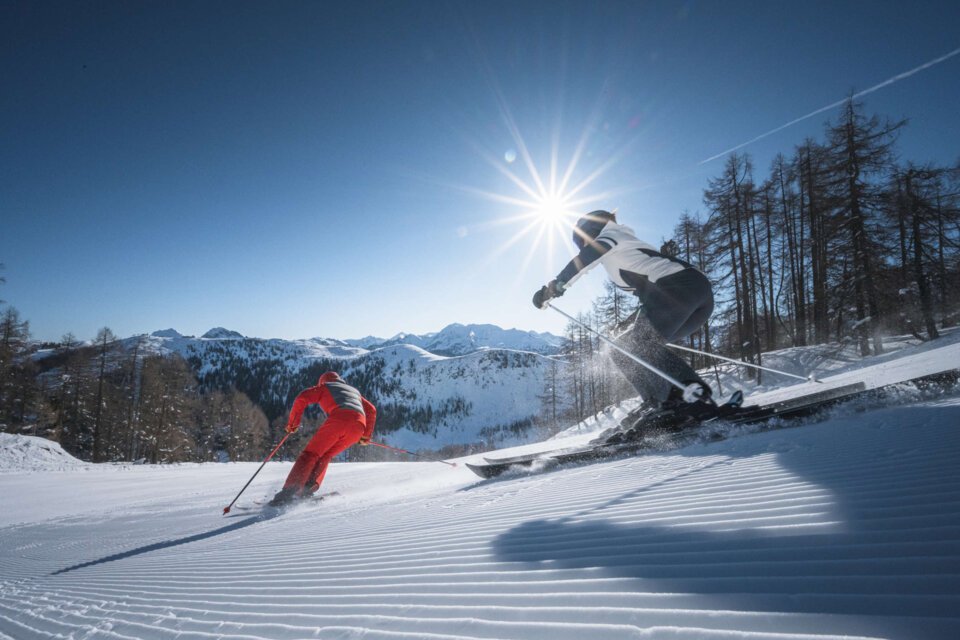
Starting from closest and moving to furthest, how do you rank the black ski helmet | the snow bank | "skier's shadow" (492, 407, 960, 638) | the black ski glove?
"skier's shadow" (492, 407, 960, 638) → the black ski helmet → the black ski glove → the snow bank

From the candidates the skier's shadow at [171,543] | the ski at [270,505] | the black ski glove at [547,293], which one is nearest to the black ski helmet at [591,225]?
the black ski glove at [547,293]

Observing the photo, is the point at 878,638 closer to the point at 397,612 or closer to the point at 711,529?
the point at 711,529

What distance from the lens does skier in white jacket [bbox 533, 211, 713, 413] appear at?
3.99 m

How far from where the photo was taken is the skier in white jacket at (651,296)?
399 cm

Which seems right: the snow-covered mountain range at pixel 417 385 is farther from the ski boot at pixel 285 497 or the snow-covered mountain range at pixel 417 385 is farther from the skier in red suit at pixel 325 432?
the ski boot at pixel 285 497

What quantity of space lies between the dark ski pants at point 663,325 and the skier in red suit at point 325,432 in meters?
4.10

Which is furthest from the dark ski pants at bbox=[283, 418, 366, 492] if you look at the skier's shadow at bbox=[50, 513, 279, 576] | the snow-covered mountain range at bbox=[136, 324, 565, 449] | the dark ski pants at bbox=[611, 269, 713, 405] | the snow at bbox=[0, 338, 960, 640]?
the snow-covered mountain range at bbox=[136, 324, 565, 449]

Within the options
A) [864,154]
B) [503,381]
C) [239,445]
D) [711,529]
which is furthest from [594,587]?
[503,381]

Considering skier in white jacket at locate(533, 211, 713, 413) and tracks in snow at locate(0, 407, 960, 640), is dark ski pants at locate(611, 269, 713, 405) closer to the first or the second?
skier in white jacket at locate(533, 211, 713, 413)

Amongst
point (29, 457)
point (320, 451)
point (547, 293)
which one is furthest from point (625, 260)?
point (29, 457)

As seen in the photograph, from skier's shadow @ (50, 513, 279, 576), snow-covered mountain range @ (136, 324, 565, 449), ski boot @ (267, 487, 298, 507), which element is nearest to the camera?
skier's shadow @ (50, 513, 279, 576)

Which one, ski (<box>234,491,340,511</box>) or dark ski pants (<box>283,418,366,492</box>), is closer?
ski (<box>234,491,340,511</box>)

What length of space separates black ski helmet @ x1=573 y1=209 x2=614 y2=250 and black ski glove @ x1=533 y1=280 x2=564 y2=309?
1.79 feet

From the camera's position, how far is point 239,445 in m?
40.3
